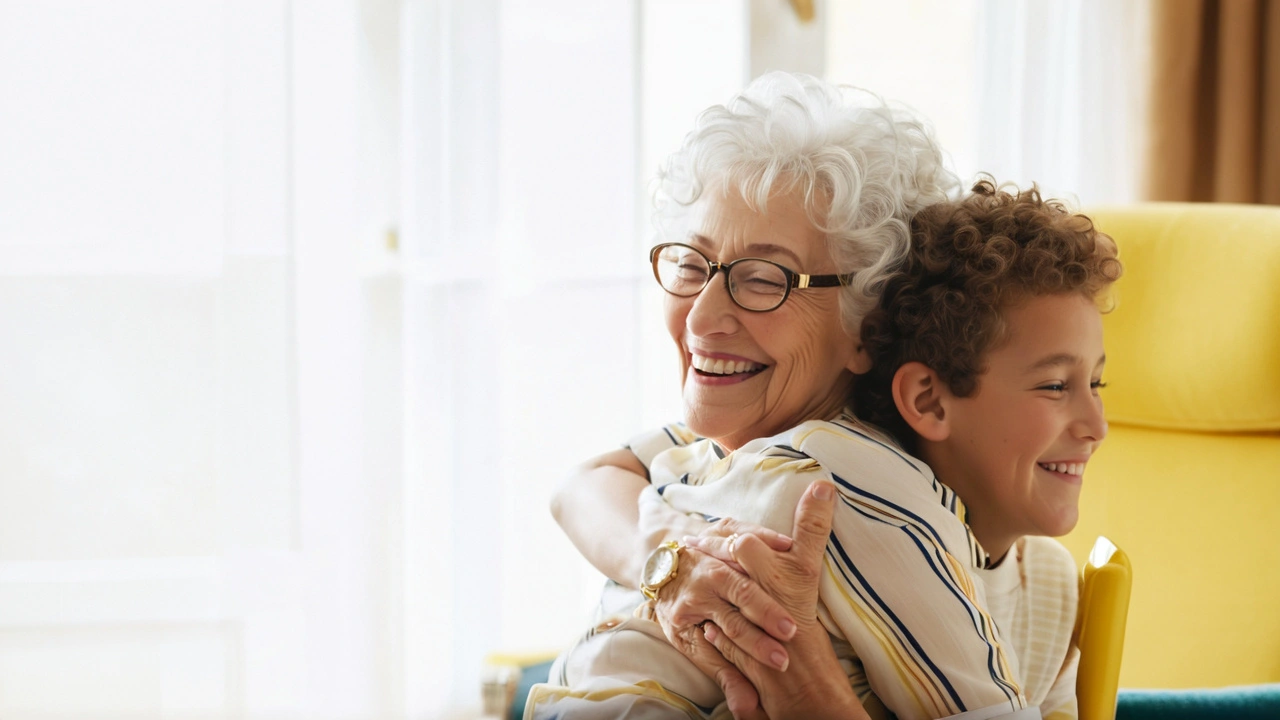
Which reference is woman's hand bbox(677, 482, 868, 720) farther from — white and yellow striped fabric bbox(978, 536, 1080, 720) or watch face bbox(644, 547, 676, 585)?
white and yellow striped fabric bbox(978, 536, 1080, 720)

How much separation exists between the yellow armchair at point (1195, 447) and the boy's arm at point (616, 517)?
91 cm

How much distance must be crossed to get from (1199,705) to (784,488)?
56 cm

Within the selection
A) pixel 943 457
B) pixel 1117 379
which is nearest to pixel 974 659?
pixel 943 457

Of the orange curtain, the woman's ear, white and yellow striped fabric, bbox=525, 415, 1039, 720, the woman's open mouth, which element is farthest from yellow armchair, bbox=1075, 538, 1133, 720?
the orange curtain

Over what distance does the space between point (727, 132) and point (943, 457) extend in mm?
460

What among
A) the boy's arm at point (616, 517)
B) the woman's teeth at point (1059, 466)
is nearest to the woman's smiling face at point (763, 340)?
the boy's arm at point (616, 517)

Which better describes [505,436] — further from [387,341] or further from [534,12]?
[534,12]

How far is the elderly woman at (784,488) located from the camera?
101 centimetres

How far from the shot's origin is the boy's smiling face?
3.68ft

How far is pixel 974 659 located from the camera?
3.25ft

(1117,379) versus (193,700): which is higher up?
(1117,379)

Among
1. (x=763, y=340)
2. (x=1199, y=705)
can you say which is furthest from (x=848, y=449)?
(x=1199, y=705)

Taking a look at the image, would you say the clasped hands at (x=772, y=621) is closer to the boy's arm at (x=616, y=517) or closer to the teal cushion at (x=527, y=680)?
the boy's arm at (x=616, y=517)

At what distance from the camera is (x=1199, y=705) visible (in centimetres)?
116
